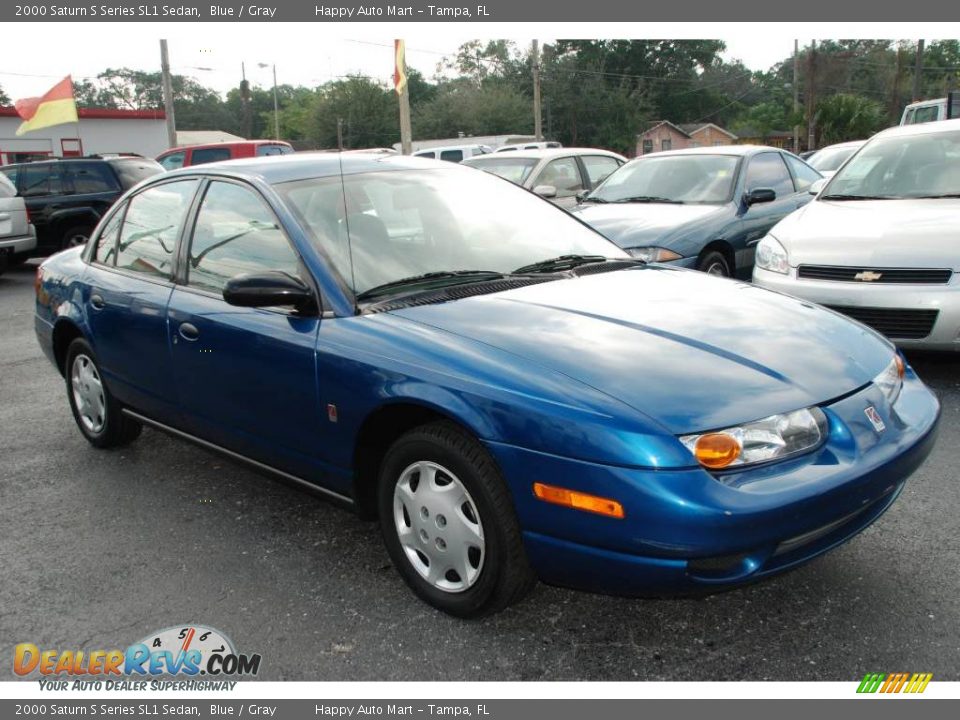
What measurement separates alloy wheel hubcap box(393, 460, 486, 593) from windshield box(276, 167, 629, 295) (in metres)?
0.78

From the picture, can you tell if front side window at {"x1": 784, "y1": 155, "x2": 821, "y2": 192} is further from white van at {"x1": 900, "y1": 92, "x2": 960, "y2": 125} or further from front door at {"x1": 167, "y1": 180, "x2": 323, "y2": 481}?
white van at {"x1": 900, "y1": 92, "x2": 960, "y2": 125}

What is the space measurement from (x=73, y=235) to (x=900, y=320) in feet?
39.3

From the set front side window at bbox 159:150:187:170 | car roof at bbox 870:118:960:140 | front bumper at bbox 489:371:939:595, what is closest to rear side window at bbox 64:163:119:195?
front side window at bbox 159:150:187:170

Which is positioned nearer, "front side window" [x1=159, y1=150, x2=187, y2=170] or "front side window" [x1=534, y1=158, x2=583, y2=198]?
"front side window" [x1=534, y1=158, x2=583, y2=198]

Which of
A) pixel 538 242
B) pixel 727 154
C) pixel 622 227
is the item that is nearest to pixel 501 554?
pixel 538 242

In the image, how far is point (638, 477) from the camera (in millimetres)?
2396

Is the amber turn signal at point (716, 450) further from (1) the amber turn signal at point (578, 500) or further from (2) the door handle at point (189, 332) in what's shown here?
(2) the door handle at point (189, 332)

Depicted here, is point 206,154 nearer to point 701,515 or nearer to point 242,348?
point 242,348

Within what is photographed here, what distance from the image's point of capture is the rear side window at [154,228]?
161 inches

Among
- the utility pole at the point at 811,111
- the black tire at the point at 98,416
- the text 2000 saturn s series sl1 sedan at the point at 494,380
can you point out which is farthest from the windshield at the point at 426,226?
the utility pole at the point at 811,111

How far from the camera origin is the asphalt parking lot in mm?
2693

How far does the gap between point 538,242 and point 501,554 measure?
1658mm

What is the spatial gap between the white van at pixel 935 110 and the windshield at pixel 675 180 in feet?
32.1

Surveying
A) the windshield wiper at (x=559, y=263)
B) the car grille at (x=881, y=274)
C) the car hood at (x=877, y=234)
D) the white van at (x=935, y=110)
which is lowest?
the car grille at (x=881, y=274)
